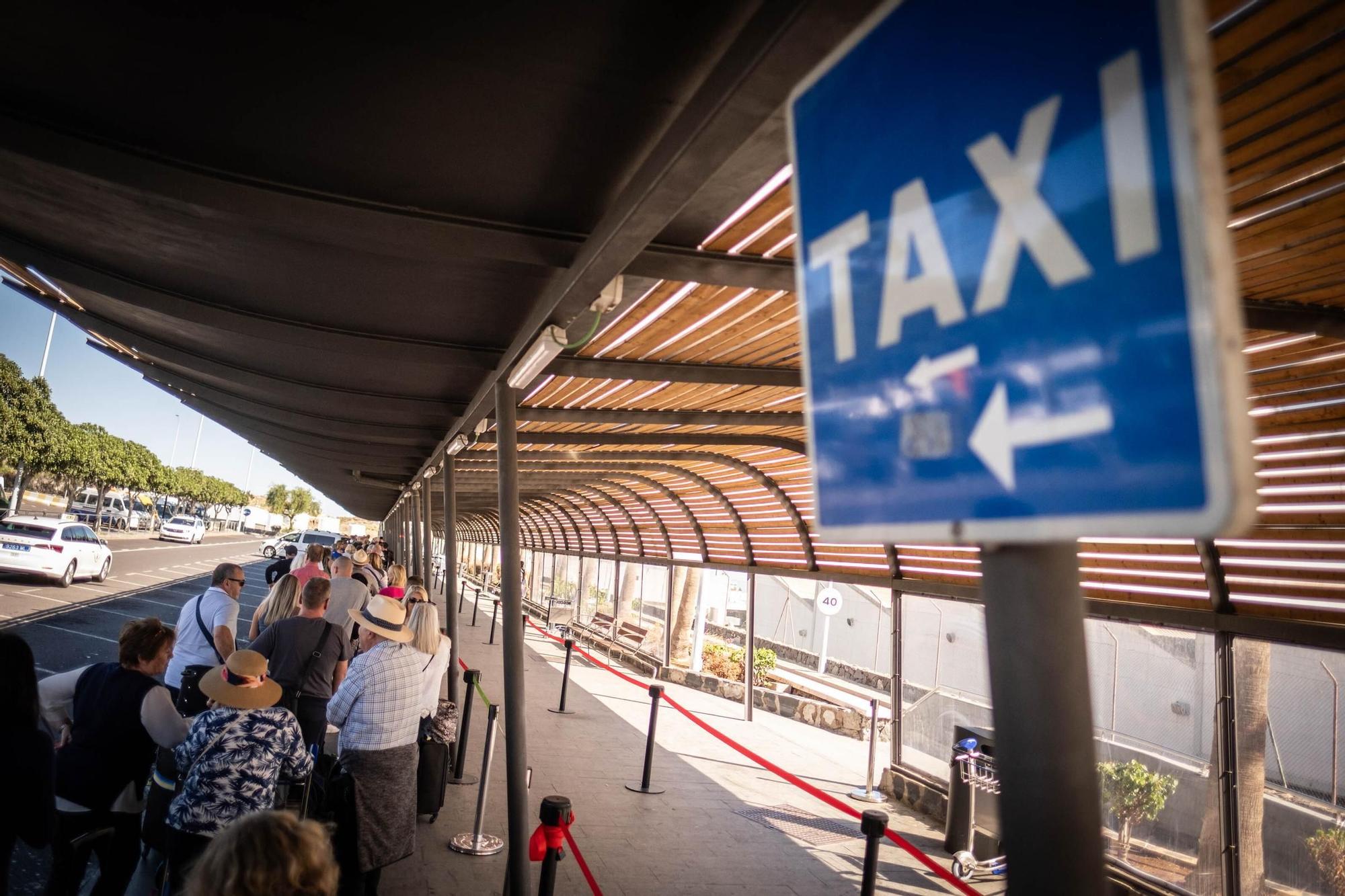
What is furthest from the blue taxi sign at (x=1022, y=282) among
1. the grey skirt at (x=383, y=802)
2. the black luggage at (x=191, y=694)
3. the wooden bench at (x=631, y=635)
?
the wooden bench at (x=631, y=635)

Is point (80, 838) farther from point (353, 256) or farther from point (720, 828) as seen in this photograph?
point (720, 828)

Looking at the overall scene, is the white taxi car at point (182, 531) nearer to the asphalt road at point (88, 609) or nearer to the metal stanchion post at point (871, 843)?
the asphalt road at point (88, 609)

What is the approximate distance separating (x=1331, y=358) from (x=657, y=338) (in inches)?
190

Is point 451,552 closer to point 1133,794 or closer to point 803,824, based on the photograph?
point 803,824

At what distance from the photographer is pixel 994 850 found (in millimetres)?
8312

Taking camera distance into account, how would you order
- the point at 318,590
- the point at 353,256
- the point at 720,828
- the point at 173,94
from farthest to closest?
the point at 720,828
the point at 318,590
the point at 353,256
the point at 173,94

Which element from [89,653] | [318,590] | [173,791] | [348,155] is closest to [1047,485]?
[348,155]

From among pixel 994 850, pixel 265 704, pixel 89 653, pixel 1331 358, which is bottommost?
pixel 994 850

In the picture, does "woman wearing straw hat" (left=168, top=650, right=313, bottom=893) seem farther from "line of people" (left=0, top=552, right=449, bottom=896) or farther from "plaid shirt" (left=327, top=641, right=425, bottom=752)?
"plaid shirt" (left=327, top=641, right=425, bottom=752)

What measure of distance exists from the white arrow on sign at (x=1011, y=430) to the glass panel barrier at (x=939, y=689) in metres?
9.29

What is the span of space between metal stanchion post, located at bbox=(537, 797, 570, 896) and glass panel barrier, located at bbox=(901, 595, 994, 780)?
646 cm

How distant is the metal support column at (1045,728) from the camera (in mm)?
968

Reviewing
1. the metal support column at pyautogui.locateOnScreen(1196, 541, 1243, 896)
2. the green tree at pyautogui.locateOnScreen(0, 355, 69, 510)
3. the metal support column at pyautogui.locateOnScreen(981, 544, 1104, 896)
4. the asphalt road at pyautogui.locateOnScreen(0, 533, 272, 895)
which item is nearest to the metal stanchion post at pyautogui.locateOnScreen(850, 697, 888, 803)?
the metal support column at pyautogui.locateOnScreen(1196, 541, 1243, 896)

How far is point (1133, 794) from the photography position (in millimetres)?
7508
